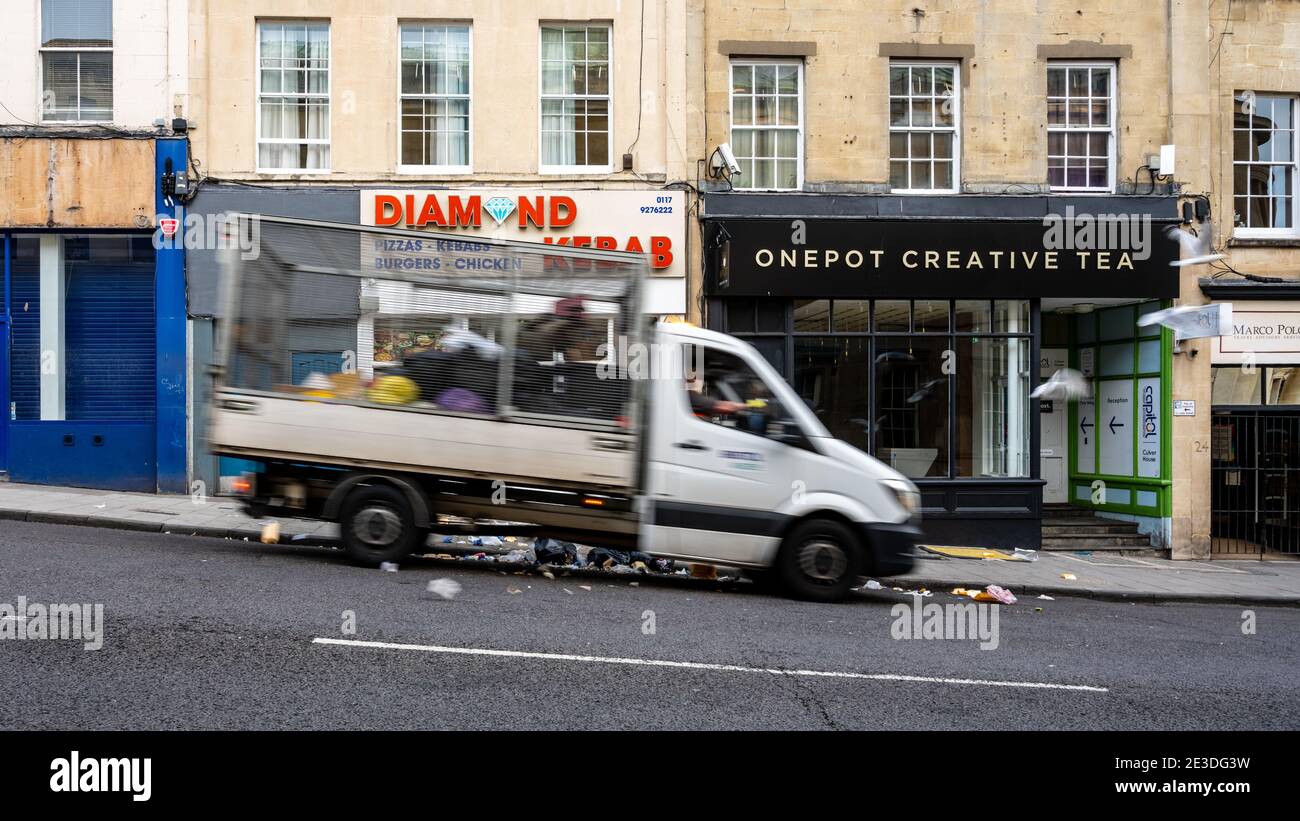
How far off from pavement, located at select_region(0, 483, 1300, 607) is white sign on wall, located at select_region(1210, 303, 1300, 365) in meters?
3.23

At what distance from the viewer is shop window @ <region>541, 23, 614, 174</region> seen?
607 inches

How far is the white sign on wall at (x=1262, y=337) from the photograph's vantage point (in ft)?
50.7

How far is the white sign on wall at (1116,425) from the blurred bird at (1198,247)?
2.24m

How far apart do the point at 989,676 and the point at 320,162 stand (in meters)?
12.6

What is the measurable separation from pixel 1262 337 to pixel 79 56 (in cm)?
1875

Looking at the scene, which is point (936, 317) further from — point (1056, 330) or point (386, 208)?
point (386, 208)

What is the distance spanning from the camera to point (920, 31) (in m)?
15.5

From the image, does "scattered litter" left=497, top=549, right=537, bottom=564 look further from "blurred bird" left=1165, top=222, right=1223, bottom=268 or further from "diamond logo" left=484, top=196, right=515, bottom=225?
"blurred bird" left=1165, top=222, right=1223, bottom=268

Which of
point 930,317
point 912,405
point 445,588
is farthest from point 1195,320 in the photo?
point 445,588

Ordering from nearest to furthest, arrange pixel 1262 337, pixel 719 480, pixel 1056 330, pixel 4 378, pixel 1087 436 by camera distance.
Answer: pixel 719 480 < pixel 4 378 < pixel 1262 337 < pixel 1087 436 < pixel 1056 330

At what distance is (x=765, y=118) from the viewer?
15516 millimetres

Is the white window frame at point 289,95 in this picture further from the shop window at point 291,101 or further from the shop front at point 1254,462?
the shop front at point 1254,462
